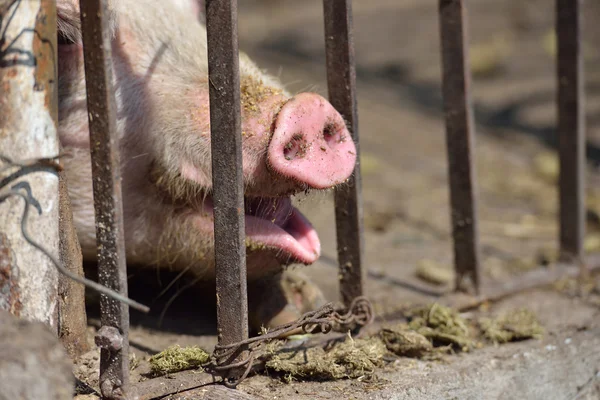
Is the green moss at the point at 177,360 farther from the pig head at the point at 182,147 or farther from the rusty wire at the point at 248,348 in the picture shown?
the pig head at the point at 182,147

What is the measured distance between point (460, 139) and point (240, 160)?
1063 millimetres

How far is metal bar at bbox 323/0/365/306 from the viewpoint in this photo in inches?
83.0

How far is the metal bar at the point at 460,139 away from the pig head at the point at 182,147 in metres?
0.57

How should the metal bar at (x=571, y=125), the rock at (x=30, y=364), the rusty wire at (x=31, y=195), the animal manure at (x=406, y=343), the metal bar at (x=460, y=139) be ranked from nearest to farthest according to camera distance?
the rock at (x=30, y=364), the rusty wire at (x=31, y=195), the animal manure at (x=406, y=343), the metal bar at (x=460, y=139), the metal bar at (x=571, y=125)

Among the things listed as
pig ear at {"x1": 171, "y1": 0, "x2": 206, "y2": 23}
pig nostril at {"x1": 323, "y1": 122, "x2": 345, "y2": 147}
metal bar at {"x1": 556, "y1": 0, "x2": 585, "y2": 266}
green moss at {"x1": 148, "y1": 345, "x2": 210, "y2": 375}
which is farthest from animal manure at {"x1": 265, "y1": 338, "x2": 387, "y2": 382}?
metal bar at {"x1": 556, "y1": 0, "x2": 585, "y2": 266}

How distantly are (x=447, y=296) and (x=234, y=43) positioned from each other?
4.43ft

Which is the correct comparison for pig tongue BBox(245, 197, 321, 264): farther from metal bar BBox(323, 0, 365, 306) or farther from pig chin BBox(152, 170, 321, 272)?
metal bar BBox(323, 0, 365, 306)

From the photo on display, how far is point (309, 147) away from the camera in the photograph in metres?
2.02

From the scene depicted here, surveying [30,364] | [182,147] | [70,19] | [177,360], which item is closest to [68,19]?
[70,19]

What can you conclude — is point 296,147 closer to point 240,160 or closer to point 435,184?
point 240,160

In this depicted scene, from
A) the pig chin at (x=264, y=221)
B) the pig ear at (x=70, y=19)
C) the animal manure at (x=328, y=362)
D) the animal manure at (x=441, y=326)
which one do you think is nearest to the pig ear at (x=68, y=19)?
the pig ear at (x=70, y=19)

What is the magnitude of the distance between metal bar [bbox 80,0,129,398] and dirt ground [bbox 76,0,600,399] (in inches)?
14.1

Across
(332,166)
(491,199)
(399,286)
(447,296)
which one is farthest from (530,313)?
(491,199)

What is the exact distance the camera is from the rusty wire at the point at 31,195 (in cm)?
148
